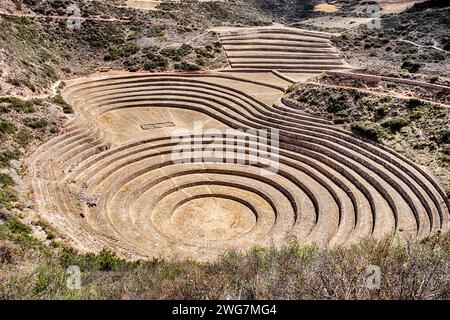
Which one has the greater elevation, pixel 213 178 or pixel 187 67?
pixel 187 67

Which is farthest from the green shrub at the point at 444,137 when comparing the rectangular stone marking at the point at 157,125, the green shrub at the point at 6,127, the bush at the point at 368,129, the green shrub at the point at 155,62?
the green shrub at the point at 155,62

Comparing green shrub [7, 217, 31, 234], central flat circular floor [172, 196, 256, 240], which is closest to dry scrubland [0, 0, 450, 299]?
green shrub [7, 217, 31, 234]

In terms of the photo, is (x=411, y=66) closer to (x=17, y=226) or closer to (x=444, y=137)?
(x=444, y=137)

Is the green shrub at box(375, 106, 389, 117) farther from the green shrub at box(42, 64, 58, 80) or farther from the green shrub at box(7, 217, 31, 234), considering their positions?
the green shrub at box(42, 64, 58, 80)

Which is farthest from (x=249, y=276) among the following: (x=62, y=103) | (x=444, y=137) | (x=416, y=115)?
(x=62, y=103)

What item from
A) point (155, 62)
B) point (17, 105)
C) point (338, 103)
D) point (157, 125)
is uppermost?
point (155, 62)

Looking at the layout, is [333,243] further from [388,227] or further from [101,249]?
[101,249]
